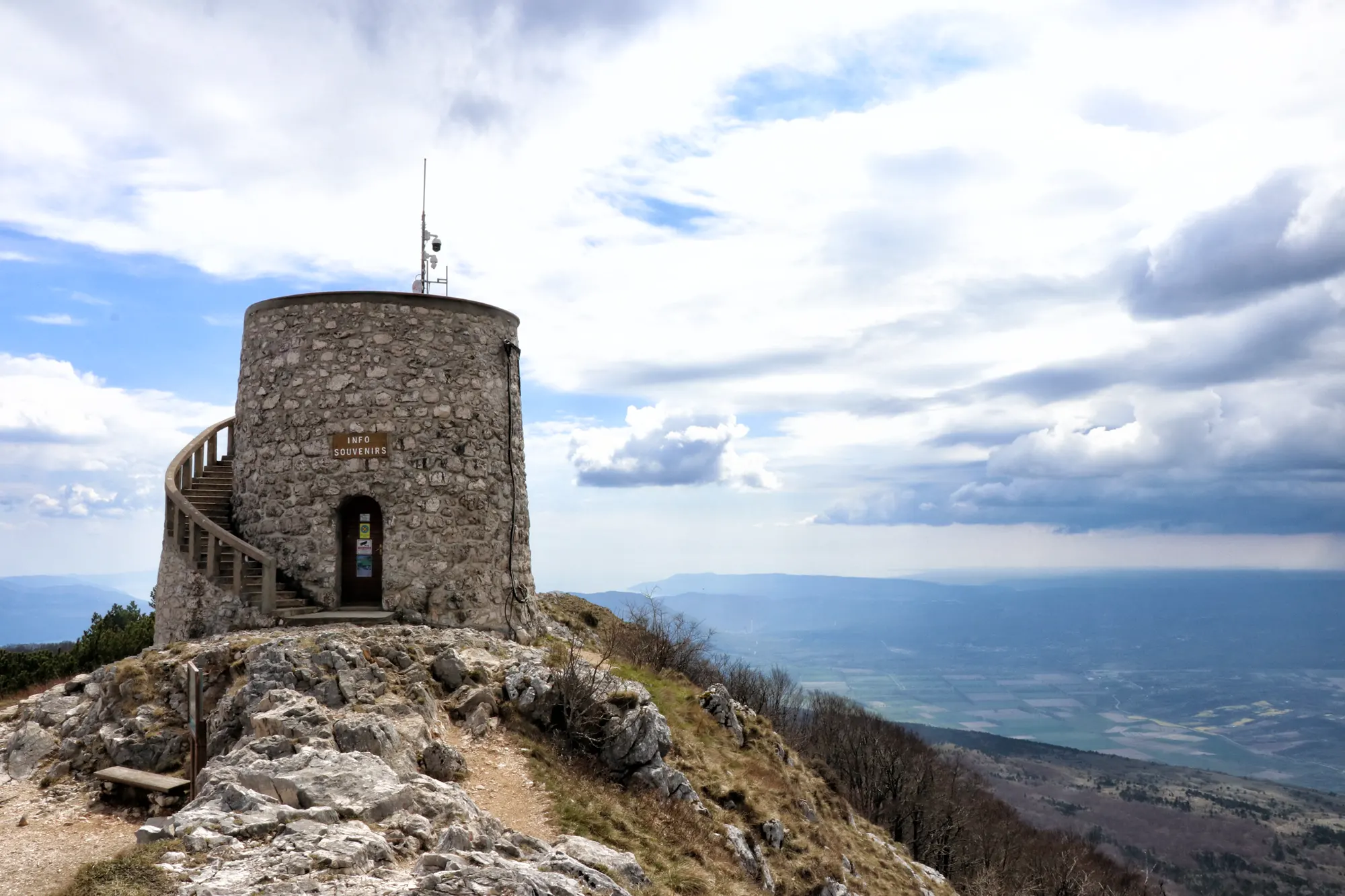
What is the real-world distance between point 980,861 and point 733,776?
23714mm

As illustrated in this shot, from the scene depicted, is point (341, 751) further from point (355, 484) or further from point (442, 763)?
point (355, 484)

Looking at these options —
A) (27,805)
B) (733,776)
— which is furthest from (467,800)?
(733,776)

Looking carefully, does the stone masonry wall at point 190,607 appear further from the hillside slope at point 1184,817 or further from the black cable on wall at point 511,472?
the hillside slope at point 1184,817

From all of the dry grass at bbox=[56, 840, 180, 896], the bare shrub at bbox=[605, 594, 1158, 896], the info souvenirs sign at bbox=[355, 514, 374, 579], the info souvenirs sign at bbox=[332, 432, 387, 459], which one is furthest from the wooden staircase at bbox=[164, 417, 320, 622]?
the dry grass at bbox=[56, 840, 180, 896]

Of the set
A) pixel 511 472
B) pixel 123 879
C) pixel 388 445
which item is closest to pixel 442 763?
pixel 123 879

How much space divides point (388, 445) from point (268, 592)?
371cm

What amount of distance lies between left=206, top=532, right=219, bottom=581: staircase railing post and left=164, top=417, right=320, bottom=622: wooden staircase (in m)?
0.01

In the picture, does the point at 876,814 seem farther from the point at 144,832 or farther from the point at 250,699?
the point at 144,832

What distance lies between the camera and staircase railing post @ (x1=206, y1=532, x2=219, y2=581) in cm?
1750

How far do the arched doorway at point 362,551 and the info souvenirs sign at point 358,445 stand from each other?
1114mm

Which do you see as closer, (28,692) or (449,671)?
(449,671)

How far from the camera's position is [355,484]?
18156 mm

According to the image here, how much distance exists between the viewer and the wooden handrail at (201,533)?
17281 millimetres

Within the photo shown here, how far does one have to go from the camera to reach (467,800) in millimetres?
9742
